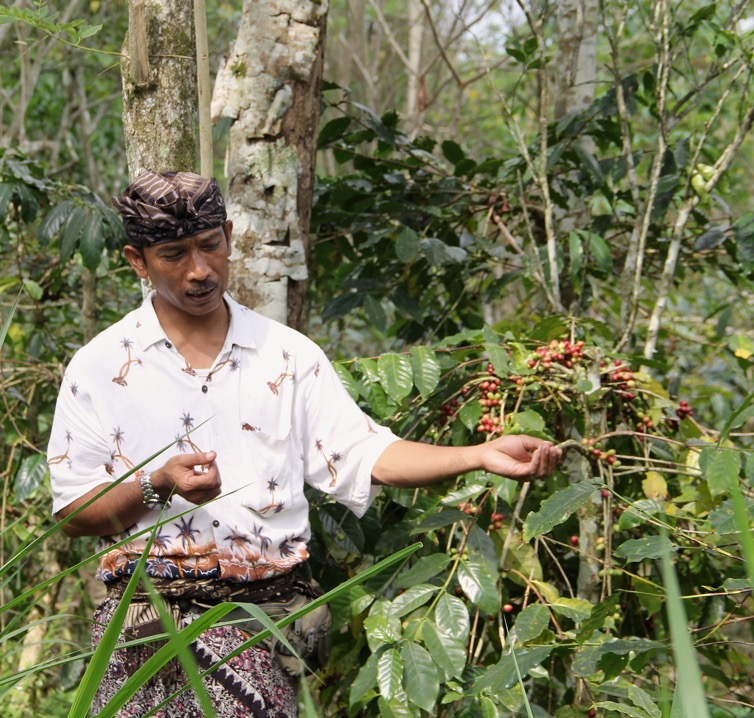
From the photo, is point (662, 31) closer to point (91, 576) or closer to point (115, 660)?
point (115, 660)

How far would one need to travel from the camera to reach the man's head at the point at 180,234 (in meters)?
1.80

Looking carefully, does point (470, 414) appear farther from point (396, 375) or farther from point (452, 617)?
point (452, 617)

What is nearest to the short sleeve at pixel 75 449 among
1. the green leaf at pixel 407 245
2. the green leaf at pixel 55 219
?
the green leaf at pixel 55 219

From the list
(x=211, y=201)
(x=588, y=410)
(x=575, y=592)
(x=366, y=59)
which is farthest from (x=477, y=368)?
(x=366, y=59)

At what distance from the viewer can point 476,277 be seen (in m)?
3.62

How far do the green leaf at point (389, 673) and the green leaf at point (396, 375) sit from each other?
0.57 m

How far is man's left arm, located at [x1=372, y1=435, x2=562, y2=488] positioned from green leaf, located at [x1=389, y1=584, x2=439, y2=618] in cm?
26

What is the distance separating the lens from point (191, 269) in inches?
71.7

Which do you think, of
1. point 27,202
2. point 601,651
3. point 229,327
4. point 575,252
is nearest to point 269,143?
point 229,327

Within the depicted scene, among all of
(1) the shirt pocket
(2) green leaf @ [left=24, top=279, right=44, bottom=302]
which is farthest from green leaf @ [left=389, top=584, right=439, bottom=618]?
(2) green leaf @ [left=24, top=279, right=44, bottom=302]

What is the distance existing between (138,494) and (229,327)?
412 millimetres

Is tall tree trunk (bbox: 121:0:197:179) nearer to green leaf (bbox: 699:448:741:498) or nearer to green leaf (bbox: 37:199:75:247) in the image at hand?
green leaf (bbox: 37:199:75:247)

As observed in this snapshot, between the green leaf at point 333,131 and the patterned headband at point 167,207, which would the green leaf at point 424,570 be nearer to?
the patterned headband at point 167,207

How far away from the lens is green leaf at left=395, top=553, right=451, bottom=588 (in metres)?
2.06
